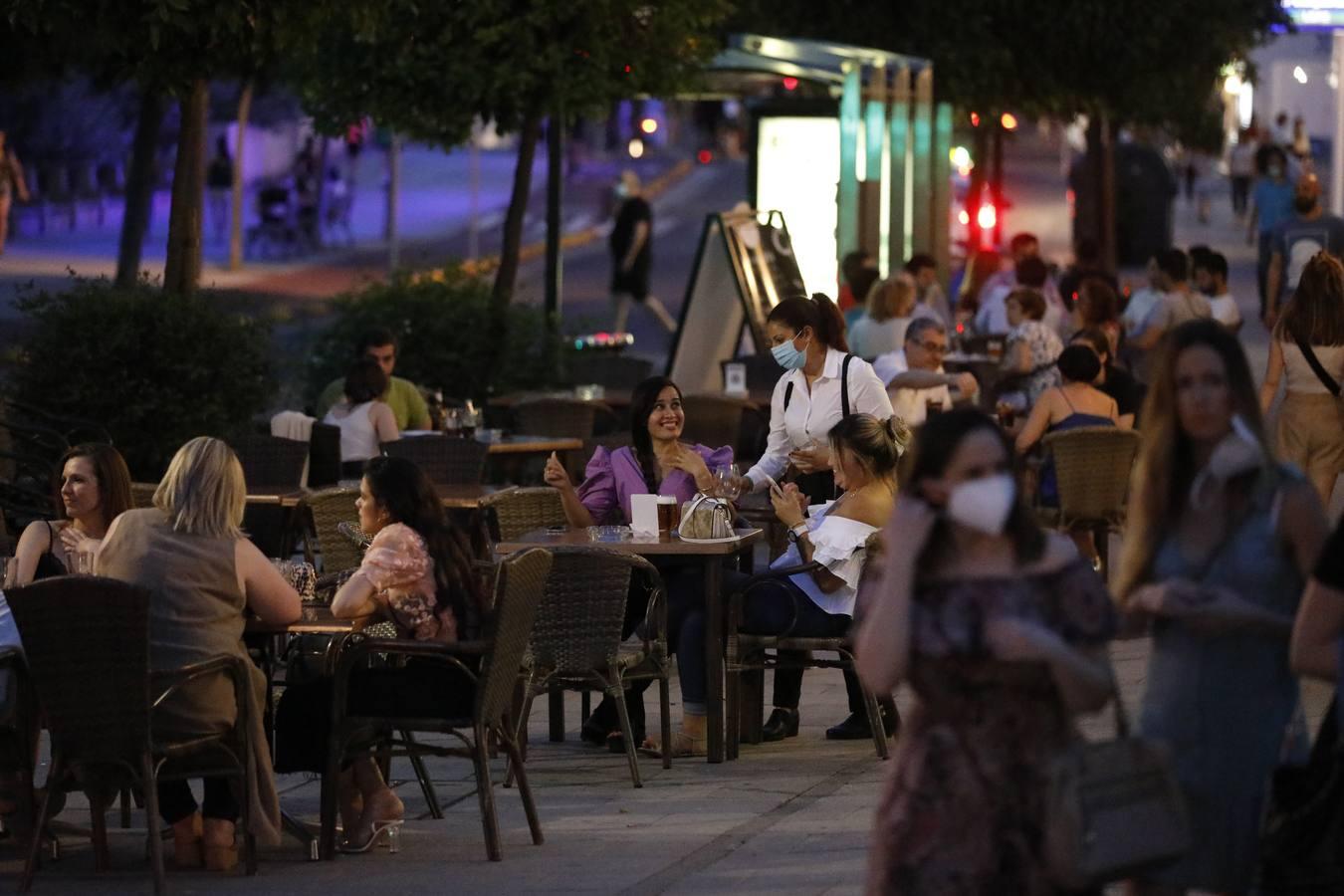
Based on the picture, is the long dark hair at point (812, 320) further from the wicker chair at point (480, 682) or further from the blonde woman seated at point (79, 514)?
the blonde woman seated at point (79, 514)

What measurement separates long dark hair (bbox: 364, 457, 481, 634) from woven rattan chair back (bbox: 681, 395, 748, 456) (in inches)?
249

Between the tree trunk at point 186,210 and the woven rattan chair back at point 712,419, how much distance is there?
2803mm

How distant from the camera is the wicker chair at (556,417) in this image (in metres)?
14.5

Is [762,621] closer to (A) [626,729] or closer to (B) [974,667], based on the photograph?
(A) [626,729]

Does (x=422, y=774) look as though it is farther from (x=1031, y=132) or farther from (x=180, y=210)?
(x=1031, y=132)

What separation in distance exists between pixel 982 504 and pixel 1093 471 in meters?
7.77

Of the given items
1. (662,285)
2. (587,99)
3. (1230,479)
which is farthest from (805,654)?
(662,285)

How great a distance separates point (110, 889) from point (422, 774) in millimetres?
1282

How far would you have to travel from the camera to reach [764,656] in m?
9.63

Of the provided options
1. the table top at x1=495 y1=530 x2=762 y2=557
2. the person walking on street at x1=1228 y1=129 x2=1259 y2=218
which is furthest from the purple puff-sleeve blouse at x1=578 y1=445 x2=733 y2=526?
the person walking on street at x1=1228 y1=129 x2=1259 y2=218

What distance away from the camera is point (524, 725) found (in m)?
9.04

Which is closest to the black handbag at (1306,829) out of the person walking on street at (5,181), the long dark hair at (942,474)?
the long dark hair at (942,474)

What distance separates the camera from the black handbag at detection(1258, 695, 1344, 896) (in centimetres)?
506

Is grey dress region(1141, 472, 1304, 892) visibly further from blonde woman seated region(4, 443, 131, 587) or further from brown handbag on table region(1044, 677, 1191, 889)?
blonde woman seated region(4, 443, 131, 587)
